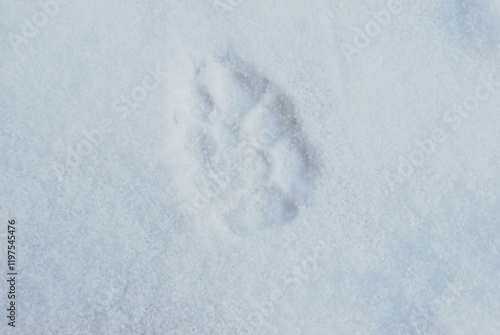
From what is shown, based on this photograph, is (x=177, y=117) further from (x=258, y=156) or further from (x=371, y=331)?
(x=371, y=331)

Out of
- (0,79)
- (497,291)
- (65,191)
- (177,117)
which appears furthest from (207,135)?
(497,291)

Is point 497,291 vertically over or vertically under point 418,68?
under

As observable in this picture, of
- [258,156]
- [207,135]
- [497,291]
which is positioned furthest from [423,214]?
[207,135]

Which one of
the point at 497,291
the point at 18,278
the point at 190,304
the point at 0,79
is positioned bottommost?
the point at 18,278
